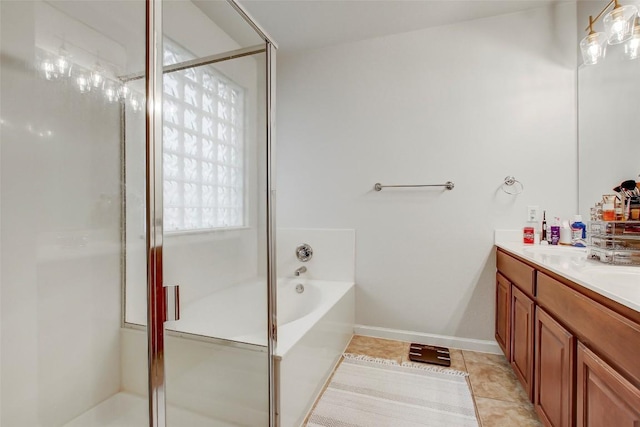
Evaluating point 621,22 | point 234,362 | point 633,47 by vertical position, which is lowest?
point 234,362

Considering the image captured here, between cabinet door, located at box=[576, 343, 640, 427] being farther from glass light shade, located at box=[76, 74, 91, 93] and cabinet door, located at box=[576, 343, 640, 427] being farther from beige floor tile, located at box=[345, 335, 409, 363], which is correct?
glass light shade, located at box=[76, 74, 91, 93]

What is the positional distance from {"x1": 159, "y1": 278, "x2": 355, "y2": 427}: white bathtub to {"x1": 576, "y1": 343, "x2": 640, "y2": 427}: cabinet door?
1.06m

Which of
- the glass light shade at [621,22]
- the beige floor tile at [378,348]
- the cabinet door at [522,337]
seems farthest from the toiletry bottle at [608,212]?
the beige floor tile at [378,348]

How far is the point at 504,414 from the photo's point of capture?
60.6 inches

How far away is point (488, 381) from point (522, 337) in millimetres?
436

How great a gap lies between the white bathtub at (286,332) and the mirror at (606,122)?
5.81 ft

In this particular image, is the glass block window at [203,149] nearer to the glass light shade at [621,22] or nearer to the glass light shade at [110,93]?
the glass light shade at [110,93]

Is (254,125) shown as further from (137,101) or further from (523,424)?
(523,424)

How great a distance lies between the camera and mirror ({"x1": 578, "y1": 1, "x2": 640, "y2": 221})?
1568mm

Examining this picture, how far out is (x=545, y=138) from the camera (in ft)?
6.86

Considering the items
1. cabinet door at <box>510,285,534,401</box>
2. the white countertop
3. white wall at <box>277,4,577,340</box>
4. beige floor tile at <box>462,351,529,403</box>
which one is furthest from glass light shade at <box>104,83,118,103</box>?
beige floor tile at <box>462,351,529,403</box>

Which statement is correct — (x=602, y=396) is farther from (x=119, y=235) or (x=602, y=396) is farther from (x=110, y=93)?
(x=110, y=93)

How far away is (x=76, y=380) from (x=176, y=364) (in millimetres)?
467

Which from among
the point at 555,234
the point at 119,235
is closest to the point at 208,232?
the point at 119,235
